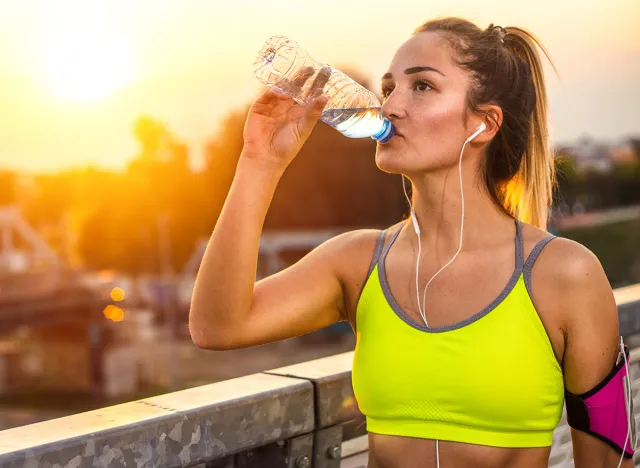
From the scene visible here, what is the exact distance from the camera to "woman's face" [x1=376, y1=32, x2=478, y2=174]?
104 inches

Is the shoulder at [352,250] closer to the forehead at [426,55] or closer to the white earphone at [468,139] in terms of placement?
the white earphone at [468,139]

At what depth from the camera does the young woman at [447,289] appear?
8.23ft

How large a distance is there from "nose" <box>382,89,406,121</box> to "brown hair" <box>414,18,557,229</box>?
21cm

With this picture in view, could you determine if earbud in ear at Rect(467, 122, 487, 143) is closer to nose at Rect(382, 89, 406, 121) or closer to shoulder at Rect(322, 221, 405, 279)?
nose at Rect(382, 89, 406, 121)

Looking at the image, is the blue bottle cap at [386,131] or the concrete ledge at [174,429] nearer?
the concrete ledge at [174,429]

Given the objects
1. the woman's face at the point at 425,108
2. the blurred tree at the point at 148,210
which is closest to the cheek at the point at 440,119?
the woman's face at the point at 425,108

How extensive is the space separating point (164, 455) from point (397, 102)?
1122mm

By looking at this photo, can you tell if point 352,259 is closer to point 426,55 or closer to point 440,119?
point 440,119

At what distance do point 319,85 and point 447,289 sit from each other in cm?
83

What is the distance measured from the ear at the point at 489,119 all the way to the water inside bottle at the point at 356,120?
0.29 meters

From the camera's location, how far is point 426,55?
2.69 m

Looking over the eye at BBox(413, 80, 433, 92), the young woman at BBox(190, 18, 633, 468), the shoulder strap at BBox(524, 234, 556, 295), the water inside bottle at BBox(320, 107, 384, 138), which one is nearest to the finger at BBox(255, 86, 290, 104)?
the young woman at BBox(190, 18, 633, 468)

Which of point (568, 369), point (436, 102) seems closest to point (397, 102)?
point (436, 102)

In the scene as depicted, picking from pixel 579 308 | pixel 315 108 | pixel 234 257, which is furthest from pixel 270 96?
pixel 579 308
